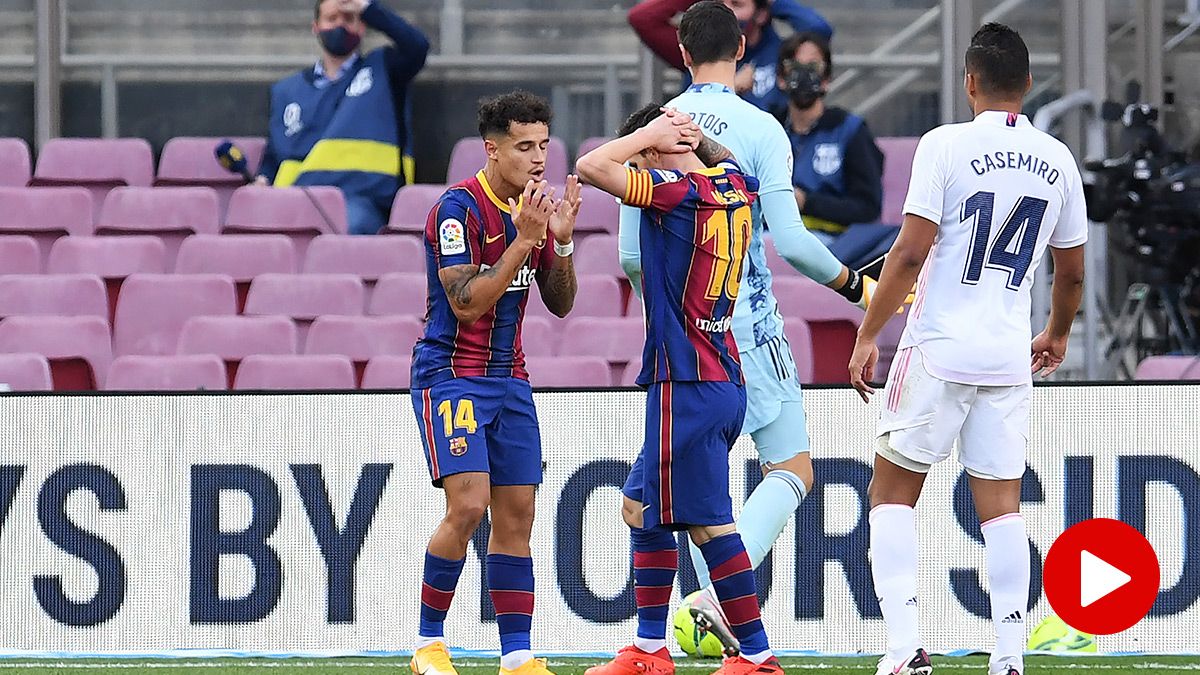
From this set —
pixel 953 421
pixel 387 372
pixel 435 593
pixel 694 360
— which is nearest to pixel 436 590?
pixel 435 593

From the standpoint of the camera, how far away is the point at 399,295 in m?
8.87

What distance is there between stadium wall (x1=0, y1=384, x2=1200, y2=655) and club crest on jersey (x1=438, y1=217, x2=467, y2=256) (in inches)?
53.8

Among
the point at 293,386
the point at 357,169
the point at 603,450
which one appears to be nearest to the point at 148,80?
the point at 357,169

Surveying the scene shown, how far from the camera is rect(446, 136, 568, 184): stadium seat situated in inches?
391

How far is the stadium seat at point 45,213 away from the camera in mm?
9766

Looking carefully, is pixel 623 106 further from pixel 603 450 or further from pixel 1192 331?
pixel 603 450

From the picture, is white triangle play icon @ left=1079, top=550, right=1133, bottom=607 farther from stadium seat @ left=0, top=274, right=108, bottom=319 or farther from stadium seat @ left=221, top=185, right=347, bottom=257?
stadium seat @ left=0, top=274, right=108, bottom=319

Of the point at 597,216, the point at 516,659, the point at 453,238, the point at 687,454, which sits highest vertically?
the point at 597,216

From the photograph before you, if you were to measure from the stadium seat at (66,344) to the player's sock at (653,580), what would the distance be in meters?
4.04

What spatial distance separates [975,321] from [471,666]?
2.12 m

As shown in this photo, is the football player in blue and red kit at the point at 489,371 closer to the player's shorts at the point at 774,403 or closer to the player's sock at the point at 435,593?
the player's sock at the point at 435,593

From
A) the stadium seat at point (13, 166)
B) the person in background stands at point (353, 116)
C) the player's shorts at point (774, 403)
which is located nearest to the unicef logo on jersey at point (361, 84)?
the person in background stands at point (353, 116)

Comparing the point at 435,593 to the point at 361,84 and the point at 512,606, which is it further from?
the point at 361,84

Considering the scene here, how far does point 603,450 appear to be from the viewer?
6.31 meters
